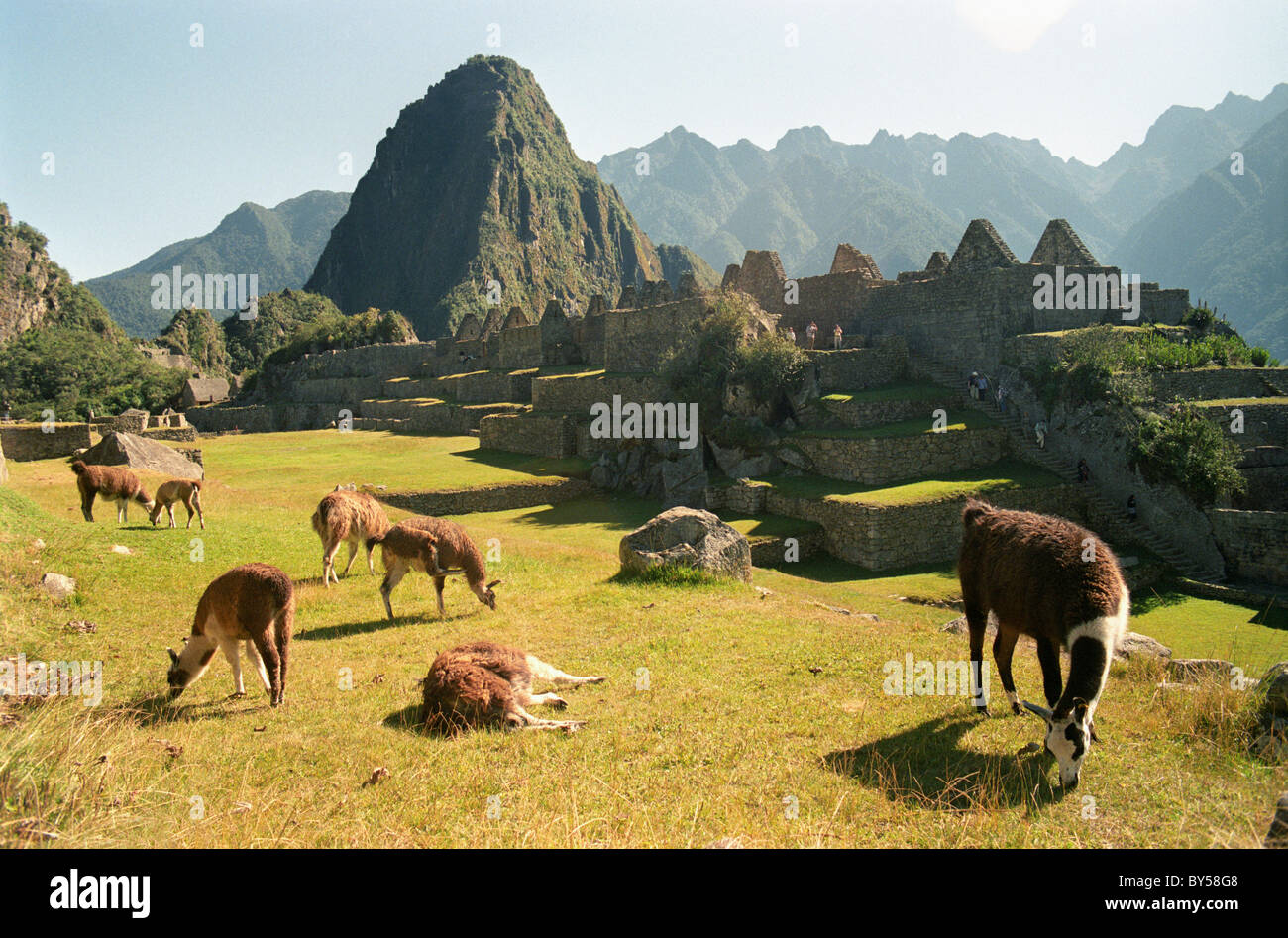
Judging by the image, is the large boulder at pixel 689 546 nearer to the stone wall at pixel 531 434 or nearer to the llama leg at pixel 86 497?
the llama leg at pixel 86 497

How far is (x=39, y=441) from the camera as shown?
2612cm

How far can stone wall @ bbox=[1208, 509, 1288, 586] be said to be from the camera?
645 inches

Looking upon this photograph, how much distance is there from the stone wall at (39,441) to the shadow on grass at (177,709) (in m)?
25.9

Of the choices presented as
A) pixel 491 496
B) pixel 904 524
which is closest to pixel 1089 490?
pixel 904 524

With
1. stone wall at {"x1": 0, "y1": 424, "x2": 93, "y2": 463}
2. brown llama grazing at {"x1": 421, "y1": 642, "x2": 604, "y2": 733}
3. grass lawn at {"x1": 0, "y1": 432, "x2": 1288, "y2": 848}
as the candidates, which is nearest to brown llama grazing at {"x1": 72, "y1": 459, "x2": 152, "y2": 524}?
grass lawn at {"x1": 0, "y1": 432, "x2": 1288, "y2": 848}

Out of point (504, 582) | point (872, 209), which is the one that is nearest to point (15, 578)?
point (504, 582)

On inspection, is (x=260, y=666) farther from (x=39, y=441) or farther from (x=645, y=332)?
(x=645, y=332)

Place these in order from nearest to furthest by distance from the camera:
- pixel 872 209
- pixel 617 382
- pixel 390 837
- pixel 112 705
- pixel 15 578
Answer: pixel 390 837
pixel 112 705
pixel 15 578
pixel 617 382
pixel 872 209

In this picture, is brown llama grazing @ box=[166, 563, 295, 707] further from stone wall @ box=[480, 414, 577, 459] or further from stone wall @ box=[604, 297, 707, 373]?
stone wall @ box=[604, 297, 707, 373]

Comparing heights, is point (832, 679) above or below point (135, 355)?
below

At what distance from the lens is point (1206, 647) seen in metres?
Answer: 12.7

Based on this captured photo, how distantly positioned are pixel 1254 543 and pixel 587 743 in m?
18.4

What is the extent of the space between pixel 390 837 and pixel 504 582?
830 centimetres
